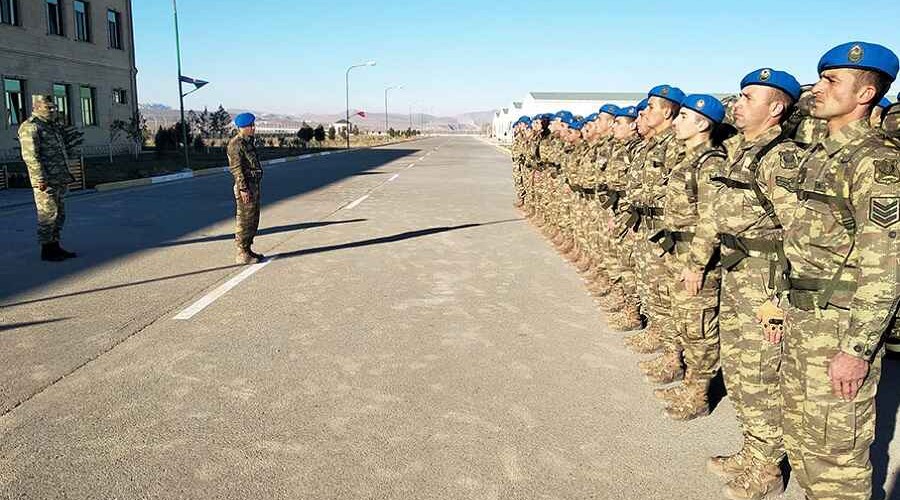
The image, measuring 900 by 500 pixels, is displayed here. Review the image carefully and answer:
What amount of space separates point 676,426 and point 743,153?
166 cm

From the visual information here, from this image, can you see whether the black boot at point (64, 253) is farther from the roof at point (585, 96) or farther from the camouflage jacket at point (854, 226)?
the roof at point (585, 96)

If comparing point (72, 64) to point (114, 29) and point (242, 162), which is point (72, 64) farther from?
point (242, 162)

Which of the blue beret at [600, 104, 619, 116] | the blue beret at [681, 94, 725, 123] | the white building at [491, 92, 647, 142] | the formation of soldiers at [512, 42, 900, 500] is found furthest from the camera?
the white building at [491, 92, 647, 142]

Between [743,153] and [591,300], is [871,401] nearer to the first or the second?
[743,153]

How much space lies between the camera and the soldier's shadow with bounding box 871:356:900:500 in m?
3.21

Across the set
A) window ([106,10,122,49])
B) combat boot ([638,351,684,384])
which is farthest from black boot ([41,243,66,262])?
window ([106,10,122,49])

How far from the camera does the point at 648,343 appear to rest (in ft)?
17.1

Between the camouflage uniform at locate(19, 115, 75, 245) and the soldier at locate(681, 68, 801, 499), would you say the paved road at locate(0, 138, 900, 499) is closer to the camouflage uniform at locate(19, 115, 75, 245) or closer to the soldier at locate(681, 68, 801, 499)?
the soldier at locate(681, 68, 801, 499)

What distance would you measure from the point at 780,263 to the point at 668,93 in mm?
2506

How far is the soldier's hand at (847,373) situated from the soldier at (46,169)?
8.57 m

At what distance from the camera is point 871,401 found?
2.64m

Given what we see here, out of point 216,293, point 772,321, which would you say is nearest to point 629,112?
point 772,321

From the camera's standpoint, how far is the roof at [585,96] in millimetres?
71312

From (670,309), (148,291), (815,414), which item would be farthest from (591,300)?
(148,291)
